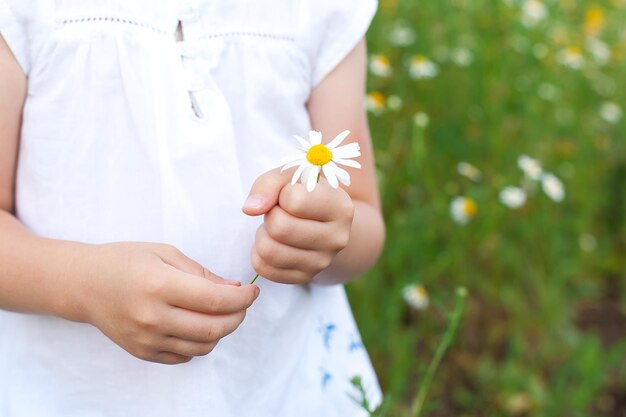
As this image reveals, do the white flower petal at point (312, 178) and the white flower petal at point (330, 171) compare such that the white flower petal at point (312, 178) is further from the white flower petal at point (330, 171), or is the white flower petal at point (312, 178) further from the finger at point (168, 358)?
the finger at point (168, 358)

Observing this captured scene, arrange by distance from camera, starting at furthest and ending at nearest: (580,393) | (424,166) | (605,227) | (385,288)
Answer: (605,227) → (424,166) → (385,288) → (580,393)

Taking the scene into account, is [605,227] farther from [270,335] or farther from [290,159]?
[290,159]

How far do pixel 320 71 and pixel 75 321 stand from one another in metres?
0.31

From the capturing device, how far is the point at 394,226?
1.41 metres

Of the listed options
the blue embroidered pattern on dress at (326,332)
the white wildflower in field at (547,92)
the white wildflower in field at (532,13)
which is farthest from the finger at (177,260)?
the white wildflower in field at (532,13)

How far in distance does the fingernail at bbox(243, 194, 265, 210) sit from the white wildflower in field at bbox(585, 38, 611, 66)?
1510 mm

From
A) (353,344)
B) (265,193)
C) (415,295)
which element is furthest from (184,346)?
(415,295)

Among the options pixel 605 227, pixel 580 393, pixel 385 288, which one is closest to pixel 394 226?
pixel 385 288

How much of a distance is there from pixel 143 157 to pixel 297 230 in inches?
6.6

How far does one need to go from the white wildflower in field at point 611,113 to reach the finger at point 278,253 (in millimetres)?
1308

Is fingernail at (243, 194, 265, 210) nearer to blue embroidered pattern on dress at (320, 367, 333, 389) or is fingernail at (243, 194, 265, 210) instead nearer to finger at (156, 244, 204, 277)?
finger at (156, 244, 204, 277)

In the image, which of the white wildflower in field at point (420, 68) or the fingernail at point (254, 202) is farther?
the white wildflower in field at point (420, 68)

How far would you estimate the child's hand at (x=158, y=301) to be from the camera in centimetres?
57

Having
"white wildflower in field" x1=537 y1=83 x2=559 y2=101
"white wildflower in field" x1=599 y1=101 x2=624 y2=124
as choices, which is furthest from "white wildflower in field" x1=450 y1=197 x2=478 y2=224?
"white wildflower in field" x1=599 y1=101 x2=624 y2=124
